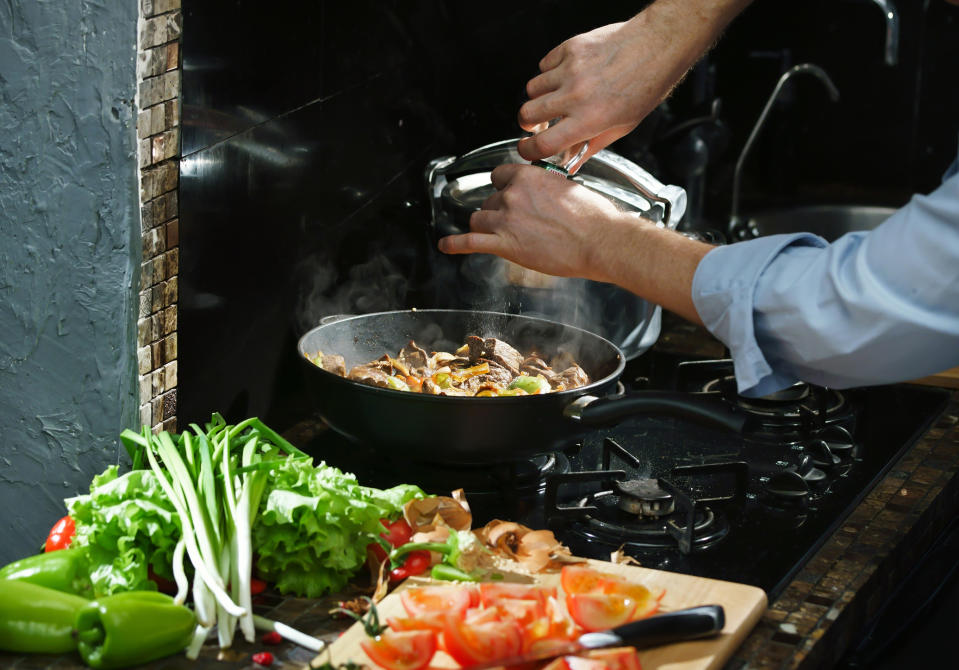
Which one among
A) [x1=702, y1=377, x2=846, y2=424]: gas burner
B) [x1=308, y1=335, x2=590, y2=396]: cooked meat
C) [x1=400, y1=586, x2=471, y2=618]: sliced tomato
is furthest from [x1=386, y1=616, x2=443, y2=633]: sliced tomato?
[x1=702, y1=377, x2=846, y2=424]: gas burner

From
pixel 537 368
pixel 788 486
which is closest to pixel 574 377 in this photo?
pixel 537 368

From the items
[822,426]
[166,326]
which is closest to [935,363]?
[822,426]

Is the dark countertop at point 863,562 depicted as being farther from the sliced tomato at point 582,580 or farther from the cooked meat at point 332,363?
the cooked meat at point 332,363

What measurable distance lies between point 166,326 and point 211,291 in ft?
0.39

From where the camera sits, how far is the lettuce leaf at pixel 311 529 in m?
1.32

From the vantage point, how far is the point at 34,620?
1.21 meters

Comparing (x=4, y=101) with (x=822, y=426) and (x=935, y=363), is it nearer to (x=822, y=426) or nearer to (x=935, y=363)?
(x=935, y=363)

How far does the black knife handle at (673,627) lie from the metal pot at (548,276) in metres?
0.77

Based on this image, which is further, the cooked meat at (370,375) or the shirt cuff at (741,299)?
the cooked meat at (370,375)

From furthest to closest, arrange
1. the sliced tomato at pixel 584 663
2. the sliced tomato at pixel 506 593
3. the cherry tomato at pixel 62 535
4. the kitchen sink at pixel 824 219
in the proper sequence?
1. the kitchen sink at pixel 824 219
2. the cherry tomato at pixel 62 535
3. the sliced tomato at pixel 506 593
4. the sliced tomato at pixel 584 663

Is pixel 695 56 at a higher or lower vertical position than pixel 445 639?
higher

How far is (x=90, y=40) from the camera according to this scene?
4.51 ft

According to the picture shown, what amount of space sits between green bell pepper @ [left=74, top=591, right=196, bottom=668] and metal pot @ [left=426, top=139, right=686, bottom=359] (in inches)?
33.3

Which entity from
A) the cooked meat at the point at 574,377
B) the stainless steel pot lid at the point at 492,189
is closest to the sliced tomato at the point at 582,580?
the cooked meat at the point at 574,377
